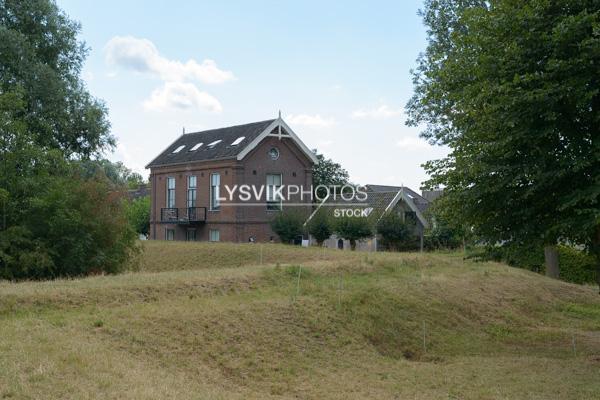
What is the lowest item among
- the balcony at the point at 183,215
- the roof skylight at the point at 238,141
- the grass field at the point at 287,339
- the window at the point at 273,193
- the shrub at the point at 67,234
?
the grass field at the point at 287,339

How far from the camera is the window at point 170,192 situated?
42938 mm

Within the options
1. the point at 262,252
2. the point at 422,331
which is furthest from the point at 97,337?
the point at 262,252

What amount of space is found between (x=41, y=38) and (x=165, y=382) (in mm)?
21484

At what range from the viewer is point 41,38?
2691 centimetres

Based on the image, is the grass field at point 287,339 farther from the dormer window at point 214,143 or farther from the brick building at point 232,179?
the dormer window at point 214,143

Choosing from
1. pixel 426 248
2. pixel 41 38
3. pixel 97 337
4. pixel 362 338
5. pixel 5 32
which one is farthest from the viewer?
pixel 426 248

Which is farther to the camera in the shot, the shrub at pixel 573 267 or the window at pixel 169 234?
the window at pixel 169 234

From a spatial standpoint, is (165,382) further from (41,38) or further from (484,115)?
(41,38)

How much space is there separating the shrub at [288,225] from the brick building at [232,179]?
249 cm

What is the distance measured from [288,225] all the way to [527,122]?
2300 cm

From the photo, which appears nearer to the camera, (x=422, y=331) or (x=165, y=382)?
(x=165, y=382)

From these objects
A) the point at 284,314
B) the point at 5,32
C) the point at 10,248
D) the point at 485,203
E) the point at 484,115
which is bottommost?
the point at 284,314

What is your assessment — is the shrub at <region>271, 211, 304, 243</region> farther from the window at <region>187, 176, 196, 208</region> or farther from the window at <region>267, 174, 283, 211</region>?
the window at <region>187, 176, 196, 208</region>

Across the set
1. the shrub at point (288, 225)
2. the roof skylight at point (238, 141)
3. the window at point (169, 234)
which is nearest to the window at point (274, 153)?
the roof skylight at point (238, 141)
